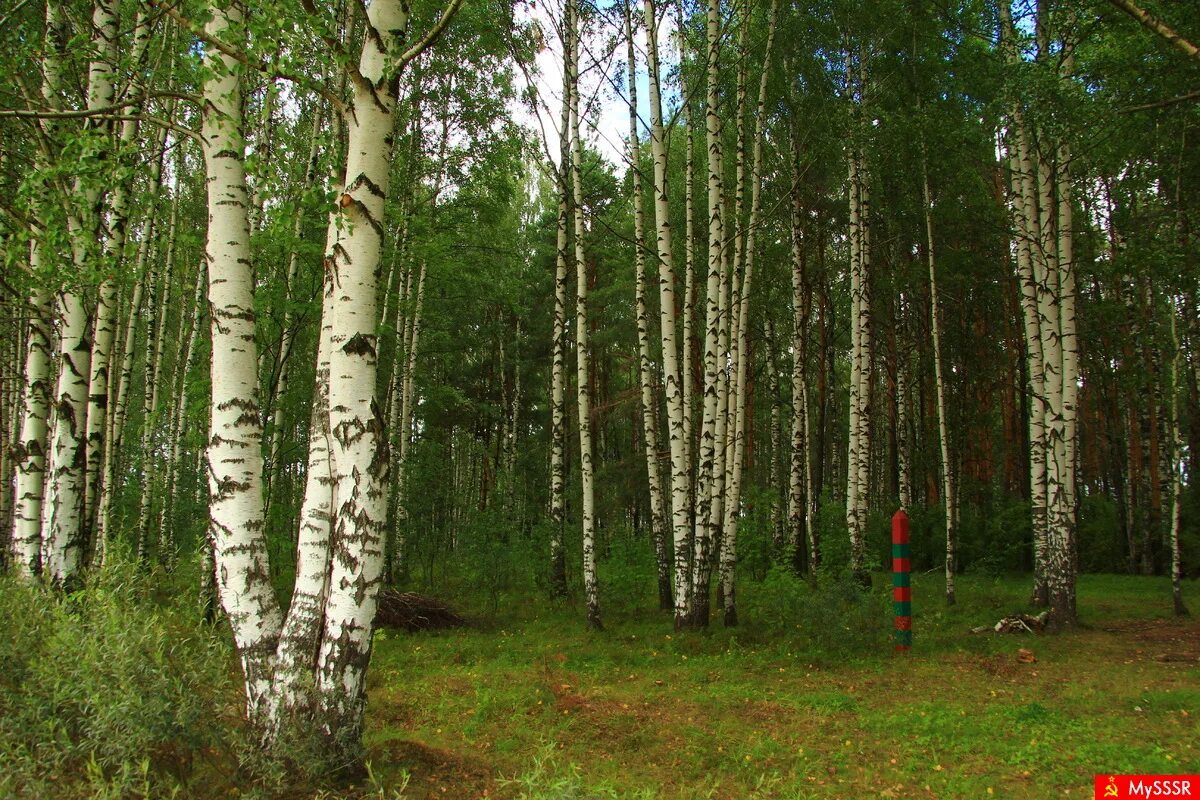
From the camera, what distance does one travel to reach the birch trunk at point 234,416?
3723mm

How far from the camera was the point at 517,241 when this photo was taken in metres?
22.4

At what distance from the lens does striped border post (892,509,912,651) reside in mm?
8250

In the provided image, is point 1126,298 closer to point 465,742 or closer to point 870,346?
point 870,346

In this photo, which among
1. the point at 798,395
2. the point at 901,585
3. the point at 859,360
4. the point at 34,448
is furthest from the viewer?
the point at 798,395

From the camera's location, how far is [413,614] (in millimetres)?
10117

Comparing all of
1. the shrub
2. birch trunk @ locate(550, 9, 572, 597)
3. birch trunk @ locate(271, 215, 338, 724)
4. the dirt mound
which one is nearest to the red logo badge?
birch trunk @ locate(271, 215, 338, 724)

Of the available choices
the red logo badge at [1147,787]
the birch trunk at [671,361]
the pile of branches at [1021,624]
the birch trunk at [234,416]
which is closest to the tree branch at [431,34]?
the birch trunk at [234,416]

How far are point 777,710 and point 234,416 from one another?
4.97m

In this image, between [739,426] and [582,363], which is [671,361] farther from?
[739,426]

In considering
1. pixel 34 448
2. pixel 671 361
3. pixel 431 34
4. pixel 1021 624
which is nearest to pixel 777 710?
pixel 671 361

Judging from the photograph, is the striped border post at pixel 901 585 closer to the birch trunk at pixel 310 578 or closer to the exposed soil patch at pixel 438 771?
the exposed soil patch at pixel 438 771

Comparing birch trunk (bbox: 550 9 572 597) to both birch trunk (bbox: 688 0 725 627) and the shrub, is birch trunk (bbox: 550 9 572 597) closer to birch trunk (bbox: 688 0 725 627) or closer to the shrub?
birch trunk (bbox: 688 0 725 627)

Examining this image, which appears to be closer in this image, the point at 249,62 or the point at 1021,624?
the point at 249,62

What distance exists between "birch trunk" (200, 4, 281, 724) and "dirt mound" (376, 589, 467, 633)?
6357 millimetres
